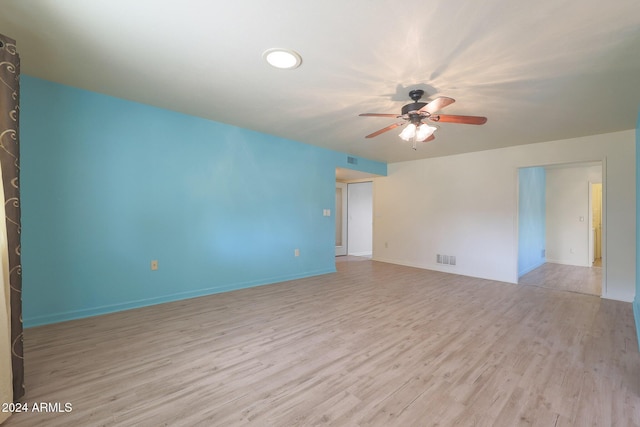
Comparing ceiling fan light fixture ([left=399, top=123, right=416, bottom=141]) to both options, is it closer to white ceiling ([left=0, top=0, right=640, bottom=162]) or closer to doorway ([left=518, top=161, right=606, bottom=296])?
white ceiling ([left=0, top=0, right=640, bottom=162])

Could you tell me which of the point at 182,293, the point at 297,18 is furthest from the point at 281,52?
the point at 182,293

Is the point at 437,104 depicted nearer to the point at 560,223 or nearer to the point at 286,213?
the point at 286,213

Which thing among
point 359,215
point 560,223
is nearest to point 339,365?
point 359,215

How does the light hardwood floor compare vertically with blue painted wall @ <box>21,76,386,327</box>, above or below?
below

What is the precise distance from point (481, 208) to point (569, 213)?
322 centimetres

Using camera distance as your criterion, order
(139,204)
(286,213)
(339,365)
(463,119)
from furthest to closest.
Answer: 1. (286,213)
2. (139,204)
3. (463,119)
4. (339,365)

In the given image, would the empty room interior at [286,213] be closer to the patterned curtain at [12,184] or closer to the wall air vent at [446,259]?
the patterned curtain at [12,184]

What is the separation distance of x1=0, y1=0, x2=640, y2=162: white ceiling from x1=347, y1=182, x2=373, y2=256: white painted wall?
14.1 ft

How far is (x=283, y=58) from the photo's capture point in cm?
211

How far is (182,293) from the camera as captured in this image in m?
3.46

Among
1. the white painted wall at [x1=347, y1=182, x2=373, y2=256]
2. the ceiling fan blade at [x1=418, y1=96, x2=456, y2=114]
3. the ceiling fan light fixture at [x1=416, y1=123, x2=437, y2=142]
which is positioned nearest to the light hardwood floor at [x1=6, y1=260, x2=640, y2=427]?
the ceiling fan light fixture at [x1=416, y1=123, x2=437, y2=142]

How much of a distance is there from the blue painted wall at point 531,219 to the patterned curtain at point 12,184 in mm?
6209

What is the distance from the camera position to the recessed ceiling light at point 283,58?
6.66 ft

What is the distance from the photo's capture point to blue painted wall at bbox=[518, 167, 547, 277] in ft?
16.8
